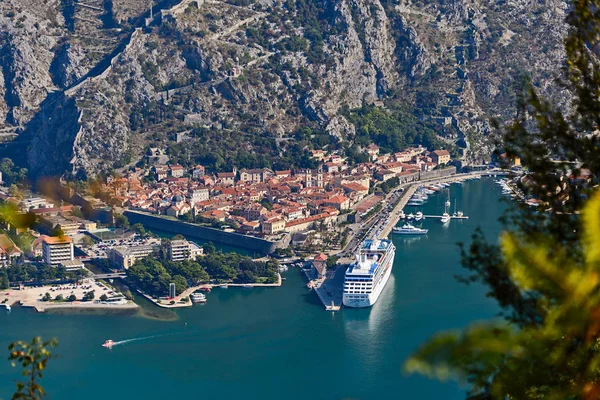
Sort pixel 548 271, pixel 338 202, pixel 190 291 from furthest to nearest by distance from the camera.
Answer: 1. pixel 338 202
2. pixel 190 291
3. pixel 548 271

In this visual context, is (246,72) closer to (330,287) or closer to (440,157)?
(440,157)

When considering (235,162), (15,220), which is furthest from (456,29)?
(15,220)

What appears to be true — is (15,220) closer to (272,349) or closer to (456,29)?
(272,349)

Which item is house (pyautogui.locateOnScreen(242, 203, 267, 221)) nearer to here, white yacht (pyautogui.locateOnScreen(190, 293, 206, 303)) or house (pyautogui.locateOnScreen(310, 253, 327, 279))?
house (pyautogui.locateOnScreen(310, 253, 327, 279))

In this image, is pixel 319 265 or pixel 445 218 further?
pixel 445 218

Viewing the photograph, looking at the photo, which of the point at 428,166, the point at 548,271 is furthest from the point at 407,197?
the point at 548,271

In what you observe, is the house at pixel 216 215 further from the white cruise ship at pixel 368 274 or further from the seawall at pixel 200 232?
the white cruise ship at pixel 368 274

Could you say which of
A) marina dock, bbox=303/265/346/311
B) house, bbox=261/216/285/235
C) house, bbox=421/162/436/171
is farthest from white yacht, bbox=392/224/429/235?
house, bbox=421/162/436/171
